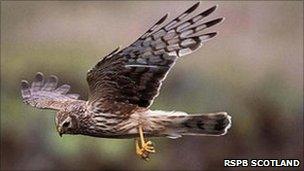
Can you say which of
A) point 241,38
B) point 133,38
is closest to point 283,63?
point 241,38

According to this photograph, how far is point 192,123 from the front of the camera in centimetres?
130

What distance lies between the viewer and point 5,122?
63.4 inches

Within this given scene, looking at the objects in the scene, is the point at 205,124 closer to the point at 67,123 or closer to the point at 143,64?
the point at 143,64

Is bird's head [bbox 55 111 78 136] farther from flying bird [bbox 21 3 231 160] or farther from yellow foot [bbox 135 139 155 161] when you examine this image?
yellow foot [bbox 135 139 155 161]

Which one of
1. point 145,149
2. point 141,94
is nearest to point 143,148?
point 145,149

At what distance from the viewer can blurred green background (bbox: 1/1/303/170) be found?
5.02 ft

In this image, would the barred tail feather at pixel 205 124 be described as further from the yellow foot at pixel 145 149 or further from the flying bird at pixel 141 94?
the yellow foot at pixel 145 149

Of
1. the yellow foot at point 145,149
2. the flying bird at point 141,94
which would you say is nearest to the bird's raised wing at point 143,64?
the flying bird at point 141,94

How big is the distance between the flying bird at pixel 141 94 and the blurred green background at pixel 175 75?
153 millimetres

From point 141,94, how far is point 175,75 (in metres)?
0.20

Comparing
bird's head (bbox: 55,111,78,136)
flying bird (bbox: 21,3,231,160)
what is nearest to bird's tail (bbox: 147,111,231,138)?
flying bird (bbox: 21,3,231,160)

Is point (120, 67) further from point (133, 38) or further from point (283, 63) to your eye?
point (283, 63)

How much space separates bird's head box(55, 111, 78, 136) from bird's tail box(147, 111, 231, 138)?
0.50 feet

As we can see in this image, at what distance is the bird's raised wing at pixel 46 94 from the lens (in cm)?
140
